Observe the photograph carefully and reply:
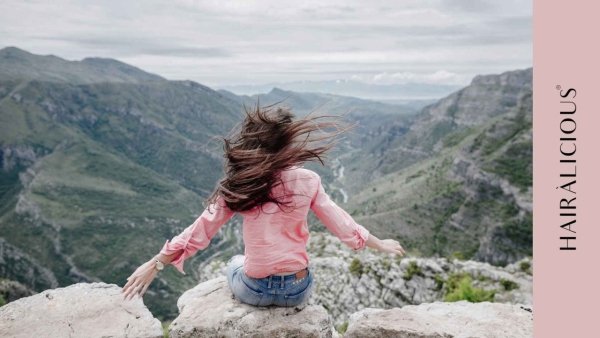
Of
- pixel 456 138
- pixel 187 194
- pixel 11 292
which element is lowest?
pixel 187 194

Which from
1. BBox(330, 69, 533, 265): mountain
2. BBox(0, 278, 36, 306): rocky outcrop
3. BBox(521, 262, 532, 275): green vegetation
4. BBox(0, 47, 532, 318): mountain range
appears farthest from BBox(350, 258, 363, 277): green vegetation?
BBox(0, 278, 36, 306): rocky outcrop

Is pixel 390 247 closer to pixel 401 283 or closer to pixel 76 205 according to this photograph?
pixel 401 283

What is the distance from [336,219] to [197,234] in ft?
5.66

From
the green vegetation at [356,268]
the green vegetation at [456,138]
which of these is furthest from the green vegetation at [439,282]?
the green vegetation at [456,138]

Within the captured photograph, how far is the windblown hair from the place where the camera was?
3.87 meters

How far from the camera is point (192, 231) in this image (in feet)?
13.4

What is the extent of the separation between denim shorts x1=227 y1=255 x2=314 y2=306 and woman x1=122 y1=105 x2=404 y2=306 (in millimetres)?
95

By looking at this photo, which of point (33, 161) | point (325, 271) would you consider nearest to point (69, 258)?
point (33, 161)

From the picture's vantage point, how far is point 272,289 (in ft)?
14.8

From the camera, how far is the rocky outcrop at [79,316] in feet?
14.8

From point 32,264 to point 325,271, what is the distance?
10414cm

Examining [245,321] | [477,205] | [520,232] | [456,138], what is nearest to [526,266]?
[245,321]

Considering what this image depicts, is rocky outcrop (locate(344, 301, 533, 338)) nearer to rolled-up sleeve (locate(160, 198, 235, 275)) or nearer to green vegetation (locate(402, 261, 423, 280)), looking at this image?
rolled-up sleeve (locate(160, 198, 235, 275))

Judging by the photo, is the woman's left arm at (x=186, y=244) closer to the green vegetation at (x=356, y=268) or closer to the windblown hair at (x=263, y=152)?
the windblown hair at (x=263, y=152)
